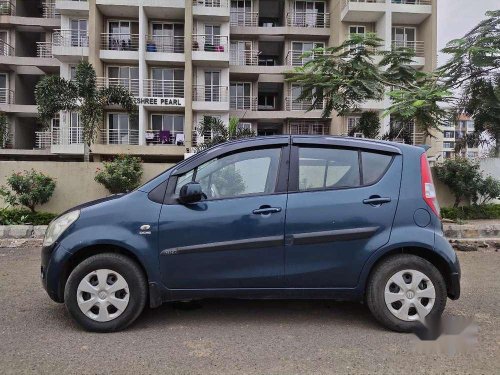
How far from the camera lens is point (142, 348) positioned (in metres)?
3.46

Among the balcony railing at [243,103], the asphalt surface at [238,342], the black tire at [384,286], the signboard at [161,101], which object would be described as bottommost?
the asphalt surface at [238,342]

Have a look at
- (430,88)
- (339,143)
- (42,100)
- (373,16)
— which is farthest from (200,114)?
(339,143)

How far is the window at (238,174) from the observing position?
3.89 metres

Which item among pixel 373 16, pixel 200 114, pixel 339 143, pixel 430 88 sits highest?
pixel 373 16

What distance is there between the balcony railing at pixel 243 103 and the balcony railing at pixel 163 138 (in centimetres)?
474

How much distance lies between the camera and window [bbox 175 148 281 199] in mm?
3887

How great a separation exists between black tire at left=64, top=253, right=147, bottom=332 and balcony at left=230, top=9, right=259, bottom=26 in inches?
1063

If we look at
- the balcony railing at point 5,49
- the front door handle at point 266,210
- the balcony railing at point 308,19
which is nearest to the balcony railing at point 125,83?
the balcony railing at point 5,49

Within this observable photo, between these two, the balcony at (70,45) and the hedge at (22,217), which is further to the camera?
the balcony at (70,45)

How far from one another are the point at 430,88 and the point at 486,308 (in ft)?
22.9

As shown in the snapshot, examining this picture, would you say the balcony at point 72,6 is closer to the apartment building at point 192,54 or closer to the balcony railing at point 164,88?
the apartment building at point 192,54

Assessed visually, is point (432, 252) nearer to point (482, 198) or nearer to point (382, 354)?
point (382, 354)

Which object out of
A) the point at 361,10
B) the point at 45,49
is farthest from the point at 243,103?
the point at 45,49

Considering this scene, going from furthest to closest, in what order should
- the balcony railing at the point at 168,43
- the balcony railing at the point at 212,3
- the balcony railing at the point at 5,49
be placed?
the balcony railing at the point at 5,49, the balcony railing at the point at 168,43, the balcony railing at the point at 212,3
